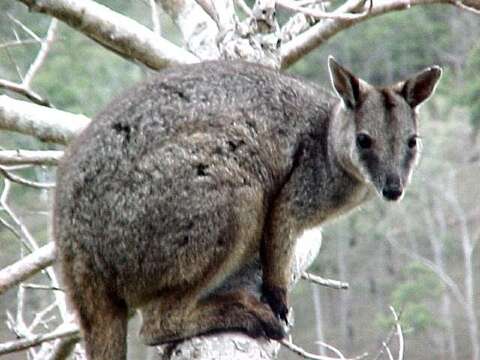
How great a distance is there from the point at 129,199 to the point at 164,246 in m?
0.26

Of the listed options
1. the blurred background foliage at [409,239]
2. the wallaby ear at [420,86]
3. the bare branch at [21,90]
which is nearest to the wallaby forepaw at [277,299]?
the wallaby ear at [420,86]

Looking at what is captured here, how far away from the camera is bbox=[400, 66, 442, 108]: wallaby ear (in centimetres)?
562

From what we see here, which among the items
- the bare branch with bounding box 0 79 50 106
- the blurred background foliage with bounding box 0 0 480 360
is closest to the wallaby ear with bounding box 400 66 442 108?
the bare branch with bounding box 0 79 50 106

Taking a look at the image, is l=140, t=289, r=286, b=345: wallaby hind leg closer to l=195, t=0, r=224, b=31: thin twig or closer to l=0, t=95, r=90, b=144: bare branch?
l=0, t=95, r=90, b=144: bare branch

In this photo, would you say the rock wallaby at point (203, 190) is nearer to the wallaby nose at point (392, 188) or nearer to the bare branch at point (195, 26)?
the wallaby nose at point (392, 188)

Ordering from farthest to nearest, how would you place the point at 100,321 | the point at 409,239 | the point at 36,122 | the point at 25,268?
the point at 409,239
the point at 36,122
the point at 25,268
the point at 100,321

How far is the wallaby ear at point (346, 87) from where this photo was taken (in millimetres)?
5648

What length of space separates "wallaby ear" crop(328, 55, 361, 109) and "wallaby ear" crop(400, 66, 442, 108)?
9.4 inches

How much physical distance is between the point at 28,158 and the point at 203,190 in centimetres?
157

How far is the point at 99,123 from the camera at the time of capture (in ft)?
16.6

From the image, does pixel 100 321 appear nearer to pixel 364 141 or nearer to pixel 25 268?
pixel 25 268

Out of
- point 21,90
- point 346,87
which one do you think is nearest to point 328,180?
point 346,87

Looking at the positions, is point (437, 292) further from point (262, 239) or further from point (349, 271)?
point (262, 239)

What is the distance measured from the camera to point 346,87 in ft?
18.7
